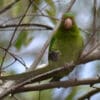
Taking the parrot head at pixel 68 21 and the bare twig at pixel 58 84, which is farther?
the parrot head at pixel 68 21

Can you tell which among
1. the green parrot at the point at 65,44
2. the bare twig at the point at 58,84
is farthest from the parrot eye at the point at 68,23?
the bare twig at the point at 58,84

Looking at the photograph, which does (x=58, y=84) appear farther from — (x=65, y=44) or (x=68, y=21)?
(x=68, y=21)

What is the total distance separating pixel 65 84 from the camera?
2.09 meters

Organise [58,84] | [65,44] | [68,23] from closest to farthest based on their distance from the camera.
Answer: [58,84] → [65,44] → [68,23]

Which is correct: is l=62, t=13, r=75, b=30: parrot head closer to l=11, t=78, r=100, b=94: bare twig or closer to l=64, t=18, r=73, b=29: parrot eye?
l=64, t=18, r=73, b=29: parrot eye

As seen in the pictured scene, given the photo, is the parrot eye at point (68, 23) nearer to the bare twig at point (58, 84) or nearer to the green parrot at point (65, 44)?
the green parrot at point (65, 44)

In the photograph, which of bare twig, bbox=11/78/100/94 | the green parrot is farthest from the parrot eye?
bare twig, bbox=11/78/100/94

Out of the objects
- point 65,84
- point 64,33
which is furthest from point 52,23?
point 65,84

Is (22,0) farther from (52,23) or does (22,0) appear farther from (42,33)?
(42,33)

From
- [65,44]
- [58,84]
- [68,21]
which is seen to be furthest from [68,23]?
[58,84]

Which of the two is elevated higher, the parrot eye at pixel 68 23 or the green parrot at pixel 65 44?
the parrot eye at pixel 68 23

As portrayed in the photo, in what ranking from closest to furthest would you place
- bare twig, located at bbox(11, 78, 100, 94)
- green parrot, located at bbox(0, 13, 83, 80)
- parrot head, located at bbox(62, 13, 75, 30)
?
bare twig, located at bbox(11, 78, 100, 94)
green parrot, located at bbox(0, 13, 83, 80)
parrot head, located at bbox(62, 13, 75, 30)

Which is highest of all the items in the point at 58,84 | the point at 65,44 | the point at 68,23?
the point at 68,23

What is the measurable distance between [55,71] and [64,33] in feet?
3.13
